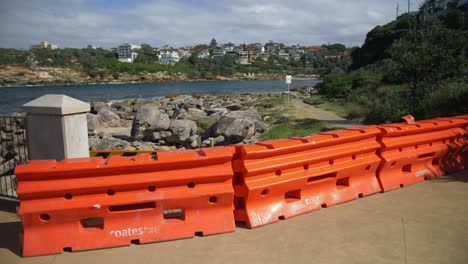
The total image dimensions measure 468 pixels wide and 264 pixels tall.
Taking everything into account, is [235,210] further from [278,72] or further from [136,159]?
[278,72]

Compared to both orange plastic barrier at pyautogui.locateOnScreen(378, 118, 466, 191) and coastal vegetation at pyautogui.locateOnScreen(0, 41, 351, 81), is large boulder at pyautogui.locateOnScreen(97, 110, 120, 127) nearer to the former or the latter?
orange plastic barrier at pyautogui.locateOnScreen(378, 118, 466, 191)

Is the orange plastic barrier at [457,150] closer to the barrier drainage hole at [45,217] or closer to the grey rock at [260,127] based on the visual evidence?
the barrier drainage hole at [45,217]

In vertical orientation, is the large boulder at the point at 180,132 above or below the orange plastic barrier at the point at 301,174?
below

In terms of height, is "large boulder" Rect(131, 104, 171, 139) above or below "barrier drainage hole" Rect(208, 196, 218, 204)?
below

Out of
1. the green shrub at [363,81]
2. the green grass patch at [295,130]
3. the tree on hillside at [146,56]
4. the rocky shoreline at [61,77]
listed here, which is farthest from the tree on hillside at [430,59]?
the tree on hillside at [146,56]

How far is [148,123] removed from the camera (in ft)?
57.1

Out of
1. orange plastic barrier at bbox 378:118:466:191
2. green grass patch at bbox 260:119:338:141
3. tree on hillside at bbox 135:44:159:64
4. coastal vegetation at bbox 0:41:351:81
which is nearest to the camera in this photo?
orange plastic barrier at bbox 378:118:466:191

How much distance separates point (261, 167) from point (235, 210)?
0.61 meters

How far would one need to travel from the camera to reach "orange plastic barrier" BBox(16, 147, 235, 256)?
4.27 meters

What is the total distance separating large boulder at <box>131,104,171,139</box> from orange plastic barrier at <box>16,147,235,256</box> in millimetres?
12215

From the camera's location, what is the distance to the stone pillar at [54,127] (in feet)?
17.7

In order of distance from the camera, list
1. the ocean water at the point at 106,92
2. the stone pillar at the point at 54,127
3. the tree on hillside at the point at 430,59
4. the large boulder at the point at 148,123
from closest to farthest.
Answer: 1. the stone pillar at the point at 54,127
2. the tree on hillside at the point at 430,59
3. the large boulder at the point at 148,123
4. the ocean water at the point at 106,92

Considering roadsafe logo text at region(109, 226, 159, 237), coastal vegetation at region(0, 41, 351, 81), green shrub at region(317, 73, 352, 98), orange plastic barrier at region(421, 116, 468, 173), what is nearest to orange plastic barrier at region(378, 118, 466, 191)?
orange plastic barrier at region(421, 116, 468, 173)

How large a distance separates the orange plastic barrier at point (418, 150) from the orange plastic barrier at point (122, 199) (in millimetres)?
A: 2666
